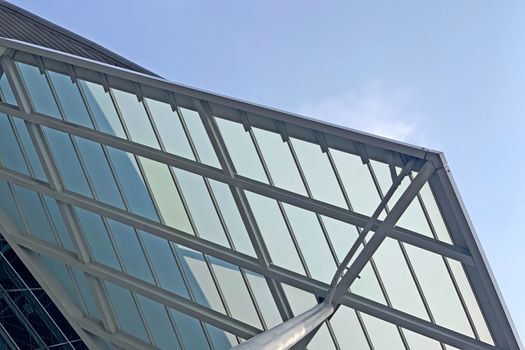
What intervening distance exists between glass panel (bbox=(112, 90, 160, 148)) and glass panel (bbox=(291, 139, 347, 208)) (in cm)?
385

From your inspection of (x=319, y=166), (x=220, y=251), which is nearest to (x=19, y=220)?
(x=220, y=251)

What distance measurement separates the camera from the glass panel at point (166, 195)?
15750 millimetres

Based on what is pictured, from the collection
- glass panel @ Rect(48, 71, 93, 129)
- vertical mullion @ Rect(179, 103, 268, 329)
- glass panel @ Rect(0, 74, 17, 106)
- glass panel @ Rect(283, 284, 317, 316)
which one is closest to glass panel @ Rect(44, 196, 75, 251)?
glass panel @ Rect(0, 74, 17, 106)

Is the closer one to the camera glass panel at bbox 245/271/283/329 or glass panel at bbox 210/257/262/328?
glass panel at bbox 245/271/283/329

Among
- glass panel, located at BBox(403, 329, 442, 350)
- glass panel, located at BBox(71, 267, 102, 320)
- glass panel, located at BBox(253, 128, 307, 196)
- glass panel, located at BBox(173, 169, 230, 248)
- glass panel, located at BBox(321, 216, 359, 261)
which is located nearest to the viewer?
glass panel, located at BBox(253, 128, 307, 196)

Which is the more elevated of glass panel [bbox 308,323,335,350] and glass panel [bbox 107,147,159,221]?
glass panel [bbox 107,147,159,221]

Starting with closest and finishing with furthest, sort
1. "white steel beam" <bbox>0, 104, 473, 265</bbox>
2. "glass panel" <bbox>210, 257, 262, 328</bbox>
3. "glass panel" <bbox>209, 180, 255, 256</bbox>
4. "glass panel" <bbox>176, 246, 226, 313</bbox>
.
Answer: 1. "white steel beam" <bbox>0, 104, 473, 265</bbox>
2. "glass panel" <bbox>209, 180, 255, 256</bbox>
3. "glass panel" <bbox>210, 257, 262, 328</bbox>
4. "glass panel" <bbox>176, 246, 226, 313</bbox>

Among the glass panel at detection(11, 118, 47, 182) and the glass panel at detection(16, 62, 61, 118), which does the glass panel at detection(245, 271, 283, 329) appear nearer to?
the glass panel at detection(11, 118, 47, 182)

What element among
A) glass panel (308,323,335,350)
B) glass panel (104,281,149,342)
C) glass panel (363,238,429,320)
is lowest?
glass panel (104,281,149,342)

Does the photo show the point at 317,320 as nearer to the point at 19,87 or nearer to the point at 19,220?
the point at 19,87

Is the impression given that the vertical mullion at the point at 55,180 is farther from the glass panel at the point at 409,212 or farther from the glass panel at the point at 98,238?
the glass panel at the point at 409,212

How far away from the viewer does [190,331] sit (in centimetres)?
1797

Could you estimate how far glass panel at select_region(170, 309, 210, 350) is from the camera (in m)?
17.8

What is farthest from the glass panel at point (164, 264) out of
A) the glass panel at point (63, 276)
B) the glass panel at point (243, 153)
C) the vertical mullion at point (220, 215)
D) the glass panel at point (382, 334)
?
the glass panel at point (382, 334)
